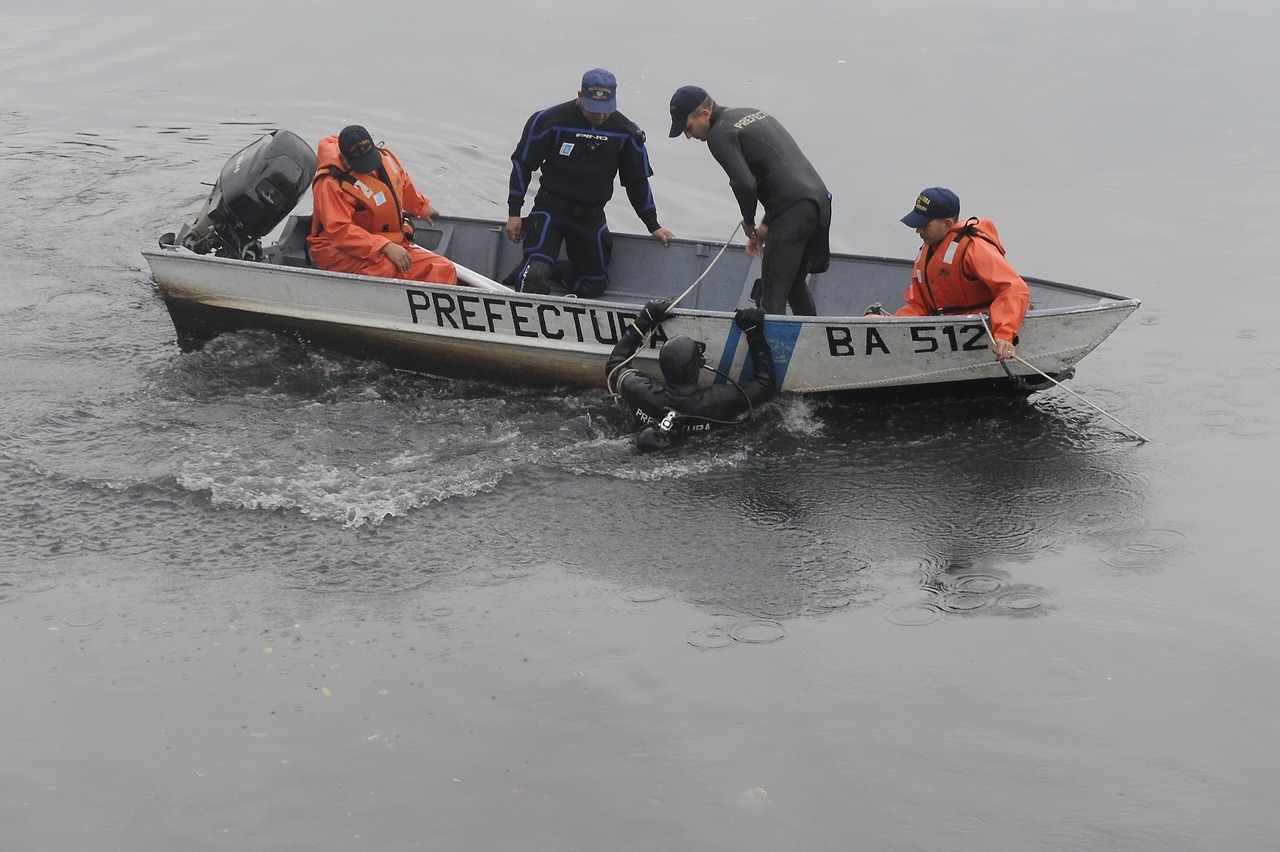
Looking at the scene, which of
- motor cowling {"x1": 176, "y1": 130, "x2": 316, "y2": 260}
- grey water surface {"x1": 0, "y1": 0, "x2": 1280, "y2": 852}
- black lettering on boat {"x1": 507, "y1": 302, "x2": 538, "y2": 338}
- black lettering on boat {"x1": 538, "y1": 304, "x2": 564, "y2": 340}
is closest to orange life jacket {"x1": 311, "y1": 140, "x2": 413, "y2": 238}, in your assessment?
motor cowling {"x1": 176, "y1": 130, "x2": 316, "y2": 260}

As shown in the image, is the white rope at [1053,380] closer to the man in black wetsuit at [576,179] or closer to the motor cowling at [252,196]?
the man in black wetsuit at [576,179]

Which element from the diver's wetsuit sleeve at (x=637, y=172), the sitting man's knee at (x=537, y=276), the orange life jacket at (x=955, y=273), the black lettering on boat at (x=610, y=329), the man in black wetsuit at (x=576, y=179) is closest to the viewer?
the orange life jacket at (x=955, y=273)

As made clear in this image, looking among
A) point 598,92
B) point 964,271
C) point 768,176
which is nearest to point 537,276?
point 598,92

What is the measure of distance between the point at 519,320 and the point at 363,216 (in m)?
1.48

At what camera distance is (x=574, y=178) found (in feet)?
30.9

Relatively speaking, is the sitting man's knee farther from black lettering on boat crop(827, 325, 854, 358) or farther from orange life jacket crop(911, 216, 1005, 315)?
orange life jacket crop(911, 216, 1005, 315)

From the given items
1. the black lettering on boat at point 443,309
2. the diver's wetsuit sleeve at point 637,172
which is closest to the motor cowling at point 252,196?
the black lettering on boat at point 443,309

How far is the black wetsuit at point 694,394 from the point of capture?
8.27 metres

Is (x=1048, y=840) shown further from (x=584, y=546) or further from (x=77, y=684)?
(x=77, y=684)

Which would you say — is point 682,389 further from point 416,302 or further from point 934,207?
point 416,302

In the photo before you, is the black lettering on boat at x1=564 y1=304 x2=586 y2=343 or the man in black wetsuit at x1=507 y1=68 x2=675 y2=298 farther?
the man in black wetsuit at x1=507 y1=68 x2=675 y2=298

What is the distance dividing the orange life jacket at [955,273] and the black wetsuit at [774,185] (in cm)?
77

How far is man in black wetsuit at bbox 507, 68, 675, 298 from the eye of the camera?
30.2 ft

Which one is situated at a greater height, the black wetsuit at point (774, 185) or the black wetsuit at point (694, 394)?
the black wetsuit at point (774, 185)
